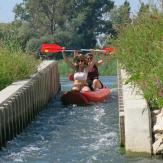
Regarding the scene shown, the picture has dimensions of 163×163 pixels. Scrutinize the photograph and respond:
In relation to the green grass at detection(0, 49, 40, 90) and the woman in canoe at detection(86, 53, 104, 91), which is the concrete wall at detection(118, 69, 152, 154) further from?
the woman in canoe at detection(86, 53, 104, 91)

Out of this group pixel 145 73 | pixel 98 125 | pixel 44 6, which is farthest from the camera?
pixel 44 6

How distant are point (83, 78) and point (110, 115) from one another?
4069 millimetres

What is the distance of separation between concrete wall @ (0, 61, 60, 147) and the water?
0.21 metres

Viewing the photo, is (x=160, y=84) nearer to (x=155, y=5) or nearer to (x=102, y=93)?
(x=155, y=5)

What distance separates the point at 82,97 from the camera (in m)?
20.4

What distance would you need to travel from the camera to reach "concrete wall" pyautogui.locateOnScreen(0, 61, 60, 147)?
45.8ft

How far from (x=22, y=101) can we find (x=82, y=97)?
4200 mm

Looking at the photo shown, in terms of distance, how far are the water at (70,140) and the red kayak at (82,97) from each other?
2.23ft

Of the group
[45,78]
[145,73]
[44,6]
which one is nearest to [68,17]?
[44,6]

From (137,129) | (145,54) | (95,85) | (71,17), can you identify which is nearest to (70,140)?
(145,54)

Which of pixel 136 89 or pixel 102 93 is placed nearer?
pixel 136 89

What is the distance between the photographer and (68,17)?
7831 centimetres

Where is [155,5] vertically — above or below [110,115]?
above

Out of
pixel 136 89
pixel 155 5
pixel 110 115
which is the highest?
pixel 155 5
